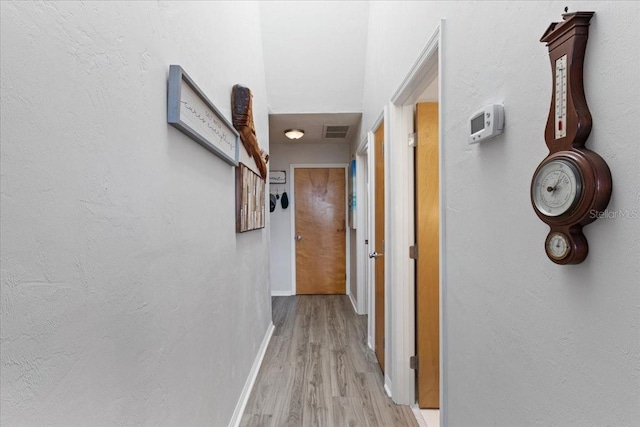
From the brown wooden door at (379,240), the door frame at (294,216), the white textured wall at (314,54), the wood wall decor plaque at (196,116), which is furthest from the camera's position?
the door frame at (294,216)

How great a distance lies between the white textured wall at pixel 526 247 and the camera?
1.86 feet

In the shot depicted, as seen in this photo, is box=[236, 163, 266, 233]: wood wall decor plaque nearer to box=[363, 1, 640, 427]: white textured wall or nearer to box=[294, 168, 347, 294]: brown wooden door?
box=[363, 1, 640, 427]: white textured wall

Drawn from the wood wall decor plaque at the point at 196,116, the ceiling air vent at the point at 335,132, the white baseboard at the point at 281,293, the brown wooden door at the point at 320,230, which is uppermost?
Answer: the ceiling air vent at the point at 335,132

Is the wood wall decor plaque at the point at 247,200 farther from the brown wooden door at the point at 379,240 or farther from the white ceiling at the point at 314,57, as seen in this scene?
the white ceiling at the point at 314,57

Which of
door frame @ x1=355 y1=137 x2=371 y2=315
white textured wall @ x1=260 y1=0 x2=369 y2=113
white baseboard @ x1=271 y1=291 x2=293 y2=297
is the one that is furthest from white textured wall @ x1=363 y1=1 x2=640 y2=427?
white baseboard @ x1=271 y1=291 x2=293 y2=297

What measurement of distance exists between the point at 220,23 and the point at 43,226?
158cm

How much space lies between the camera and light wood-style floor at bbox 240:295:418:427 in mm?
2078

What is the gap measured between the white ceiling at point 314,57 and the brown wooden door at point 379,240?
2.83 feet

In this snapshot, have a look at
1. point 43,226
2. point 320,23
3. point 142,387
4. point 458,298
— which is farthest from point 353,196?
point 43,226

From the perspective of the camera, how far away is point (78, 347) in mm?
702

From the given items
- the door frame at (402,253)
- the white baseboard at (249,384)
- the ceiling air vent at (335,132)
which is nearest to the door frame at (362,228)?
the ceiling air vent at (335,132)

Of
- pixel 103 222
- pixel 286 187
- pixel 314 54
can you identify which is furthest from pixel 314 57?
pixel 103 222

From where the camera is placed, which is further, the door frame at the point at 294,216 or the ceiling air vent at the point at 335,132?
the door frame at the point at 294,216

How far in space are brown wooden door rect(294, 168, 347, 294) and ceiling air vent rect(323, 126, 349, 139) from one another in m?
0.60
